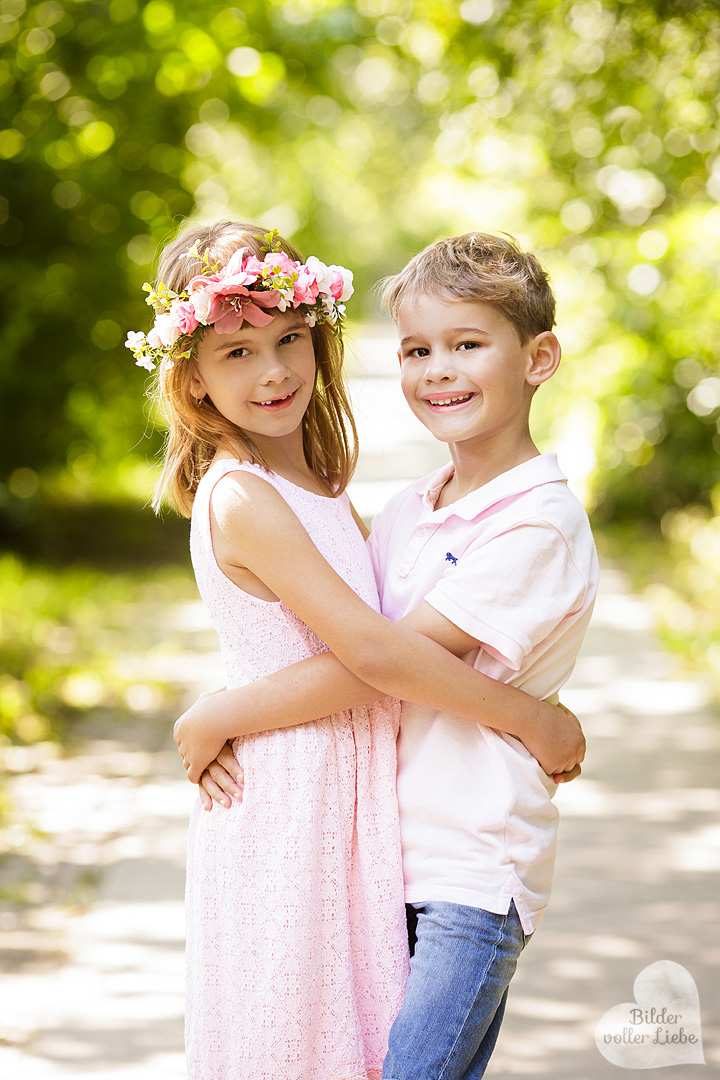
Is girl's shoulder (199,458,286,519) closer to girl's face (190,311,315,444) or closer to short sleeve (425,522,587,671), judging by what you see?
girl's face (190,311,315,444)

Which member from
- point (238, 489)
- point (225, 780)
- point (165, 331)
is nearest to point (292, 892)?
point (225, 780)

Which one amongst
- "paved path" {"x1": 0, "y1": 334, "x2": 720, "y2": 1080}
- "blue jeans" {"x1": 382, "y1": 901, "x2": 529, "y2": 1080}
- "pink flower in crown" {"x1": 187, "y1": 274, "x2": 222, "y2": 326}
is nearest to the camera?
"blue jeans" {"x1": 382, "y1": 901, "x2": 529, "y2": 1080}

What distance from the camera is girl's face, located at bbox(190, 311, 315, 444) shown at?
Answer: 1.98 meters

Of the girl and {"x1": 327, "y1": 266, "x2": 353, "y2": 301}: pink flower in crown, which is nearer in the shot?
the girl

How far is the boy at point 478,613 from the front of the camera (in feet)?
5.96

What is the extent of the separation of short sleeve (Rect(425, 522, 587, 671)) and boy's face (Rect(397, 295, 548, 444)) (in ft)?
0.74

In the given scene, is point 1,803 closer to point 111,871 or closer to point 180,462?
point 111,871

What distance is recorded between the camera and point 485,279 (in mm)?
1946

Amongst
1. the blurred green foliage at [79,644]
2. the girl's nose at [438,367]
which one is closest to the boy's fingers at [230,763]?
the girl's nose at [438,367]

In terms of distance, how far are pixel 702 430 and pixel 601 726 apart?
4751 millimetres

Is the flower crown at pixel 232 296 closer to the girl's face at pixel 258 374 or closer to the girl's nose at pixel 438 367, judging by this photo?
the girl's face at pixel 258 374

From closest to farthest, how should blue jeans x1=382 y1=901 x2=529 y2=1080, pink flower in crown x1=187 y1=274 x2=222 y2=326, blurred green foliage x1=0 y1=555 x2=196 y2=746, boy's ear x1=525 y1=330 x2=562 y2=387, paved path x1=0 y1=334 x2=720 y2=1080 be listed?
blue jeans x1=382 y1=901 x2=529 y2=1080
pink flower in crown x1=187 y1=274 x2=222 y2=326
boy's ear x1=525 y1=330 x2=562 y2=387
paved path x1=0 y1=334 x2=720 y2=1080
blurred green foliage x1=0 y1=555 x2=196 y2=746

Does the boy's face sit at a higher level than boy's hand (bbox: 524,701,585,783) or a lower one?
higher

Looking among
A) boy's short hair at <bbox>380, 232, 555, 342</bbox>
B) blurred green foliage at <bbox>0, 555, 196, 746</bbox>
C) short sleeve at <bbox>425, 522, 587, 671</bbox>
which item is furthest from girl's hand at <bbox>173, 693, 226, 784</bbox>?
blurred green foliage at <bbox>0, 555, 196, 746</bbox>
